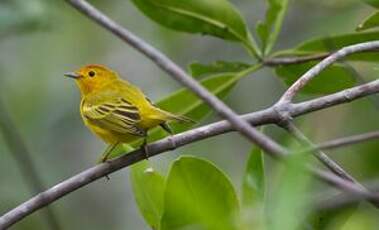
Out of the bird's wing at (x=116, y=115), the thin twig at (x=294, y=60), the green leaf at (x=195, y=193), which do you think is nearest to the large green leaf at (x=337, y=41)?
the thin twig at (x=294, y=60)

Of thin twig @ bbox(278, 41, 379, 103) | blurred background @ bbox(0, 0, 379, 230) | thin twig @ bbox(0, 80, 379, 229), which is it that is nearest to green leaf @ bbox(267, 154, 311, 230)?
thin twig @ bbox(0, 80, 379, 229)

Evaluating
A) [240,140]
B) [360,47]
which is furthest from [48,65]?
[360,47]

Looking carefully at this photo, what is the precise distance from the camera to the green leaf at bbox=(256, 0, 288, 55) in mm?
2557

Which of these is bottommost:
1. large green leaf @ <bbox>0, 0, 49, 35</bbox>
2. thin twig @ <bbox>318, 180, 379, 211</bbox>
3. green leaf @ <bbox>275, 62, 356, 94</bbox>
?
thin twig @ <bbox>318, 180, 379, 211</bbox>

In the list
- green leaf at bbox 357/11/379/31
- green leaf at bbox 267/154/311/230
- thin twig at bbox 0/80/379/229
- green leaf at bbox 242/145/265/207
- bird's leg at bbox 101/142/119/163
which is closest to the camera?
green leaf at bbox 267/154/311/230

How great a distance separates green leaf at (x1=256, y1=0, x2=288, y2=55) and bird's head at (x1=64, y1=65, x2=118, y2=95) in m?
1.15

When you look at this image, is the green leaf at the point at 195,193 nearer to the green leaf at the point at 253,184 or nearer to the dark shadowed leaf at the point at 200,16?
the green leaf at the point at 253,184

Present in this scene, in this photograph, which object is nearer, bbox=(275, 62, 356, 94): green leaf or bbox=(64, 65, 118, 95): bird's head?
bbox=(275, 62, 356, 94): green leaf

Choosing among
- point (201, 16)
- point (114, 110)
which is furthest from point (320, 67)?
point (114, 110)

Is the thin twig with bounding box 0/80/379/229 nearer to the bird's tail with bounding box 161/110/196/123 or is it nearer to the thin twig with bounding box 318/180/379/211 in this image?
the bird's tail with bounding box 161/110/196/123

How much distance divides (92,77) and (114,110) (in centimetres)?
64

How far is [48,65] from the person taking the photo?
17.8 feet

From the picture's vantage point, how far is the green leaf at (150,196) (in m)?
2.07

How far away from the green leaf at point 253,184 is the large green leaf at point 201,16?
2.32 ft
